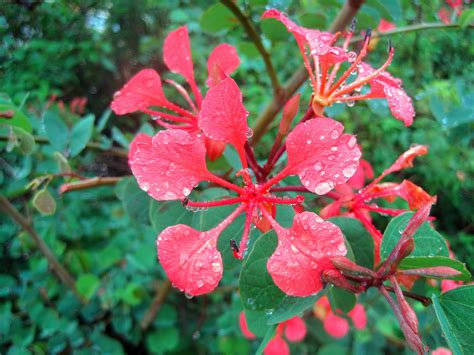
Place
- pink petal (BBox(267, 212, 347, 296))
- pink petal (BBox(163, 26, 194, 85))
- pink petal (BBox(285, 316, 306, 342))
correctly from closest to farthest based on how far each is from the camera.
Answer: pink petal (BBox(267, 212, 347, 296)) < pink petal (BBox(163, 26, 194, 85)) < pink petal (BBox(285, 316, 306, 342))

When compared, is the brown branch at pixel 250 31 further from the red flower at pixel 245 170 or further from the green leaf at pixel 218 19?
the red flower at pixel 245 170

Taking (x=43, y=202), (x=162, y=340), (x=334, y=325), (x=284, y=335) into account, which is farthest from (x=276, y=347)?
(x=43, y=202)

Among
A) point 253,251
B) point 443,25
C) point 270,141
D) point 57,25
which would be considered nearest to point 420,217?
point 253,251

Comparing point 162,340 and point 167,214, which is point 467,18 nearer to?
point 167,214

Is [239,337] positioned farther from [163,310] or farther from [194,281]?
[194,281]

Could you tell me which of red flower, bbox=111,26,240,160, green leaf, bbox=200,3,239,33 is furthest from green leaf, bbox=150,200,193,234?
green leaf, bbox=200,3,239,33

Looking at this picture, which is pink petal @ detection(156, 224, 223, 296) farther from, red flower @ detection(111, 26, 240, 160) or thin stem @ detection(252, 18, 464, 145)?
thin stem @ detection(252, 18, 464, 145)

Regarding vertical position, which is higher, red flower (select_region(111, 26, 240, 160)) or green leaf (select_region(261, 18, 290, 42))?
red flower (select_region(111, 26, 240, 160))
